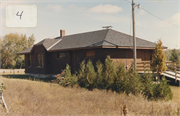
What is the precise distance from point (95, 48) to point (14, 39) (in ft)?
165

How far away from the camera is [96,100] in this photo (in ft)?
31.7

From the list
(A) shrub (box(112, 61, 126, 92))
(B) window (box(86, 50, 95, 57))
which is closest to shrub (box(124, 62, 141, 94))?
(A) shrub (box(112, 61, 126, 92))

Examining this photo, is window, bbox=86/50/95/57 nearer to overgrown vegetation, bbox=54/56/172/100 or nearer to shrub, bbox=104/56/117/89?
overgrown vegetation, bbox=54/56/172/100

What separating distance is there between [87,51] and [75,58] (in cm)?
229

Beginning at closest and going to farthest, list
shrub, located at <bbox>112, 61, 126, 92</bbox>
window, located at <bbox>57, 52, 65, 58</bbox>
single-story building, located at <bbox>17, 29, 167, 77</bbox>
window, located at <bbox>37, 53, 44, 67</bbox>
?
shrub, located at <bbox>112, 61, 126, 92</bbox> < single-story building, located at <bbox>17, 29, 167, 77</bbox> < window, located at <bbox>57, 52, 65, 58</bbox> < window, located at <bbox>37, 53, 44, 67</bbox>

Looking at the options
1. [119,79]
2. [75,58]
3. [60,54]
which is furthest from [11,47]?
[119,79]

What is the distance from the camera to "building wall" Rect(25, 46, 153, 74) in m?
18.9

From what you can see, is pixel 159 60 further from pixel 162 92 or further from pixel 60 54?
pixel 60 54

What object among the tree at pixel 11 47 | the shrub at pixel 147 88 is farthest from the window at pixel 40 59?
the tree at pixel 11 47

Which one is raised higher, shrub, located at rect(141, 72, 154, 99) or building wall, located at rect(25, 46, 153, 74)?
building wall, located at rect(25, 46, 153, 74)

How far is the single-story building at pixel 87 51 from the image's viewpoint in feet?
61.9

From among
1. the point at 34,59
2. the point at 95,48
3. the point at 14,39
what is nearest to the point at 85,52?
the point at 95,48

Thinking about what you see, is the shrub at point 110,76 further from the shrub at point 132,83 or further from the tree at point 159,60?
the tree at point 159,60

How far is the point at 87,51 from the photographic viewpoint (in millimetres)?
20281
